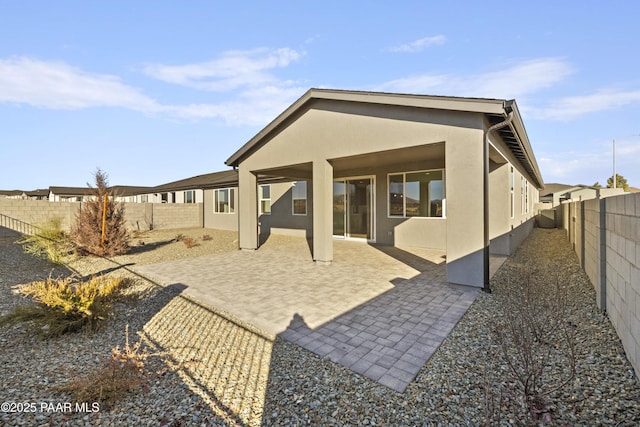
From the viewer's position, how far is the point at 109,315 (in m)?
4.23

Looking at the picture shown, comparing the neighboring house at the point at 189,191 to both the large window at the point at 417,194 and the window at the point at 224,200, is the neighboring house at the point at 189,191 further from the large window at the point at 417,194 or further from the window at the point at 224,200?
the large window at the point at 417,194

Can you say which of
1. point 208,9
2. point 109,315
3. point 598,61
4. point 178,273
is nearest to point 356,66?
point 208,9

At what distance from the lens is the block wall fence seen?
109 inches

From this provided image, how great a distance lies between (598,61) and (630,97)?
10.4 m

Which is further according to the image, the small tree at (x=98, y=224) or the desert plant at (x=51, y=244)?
the small tree at (x=98, y=224)

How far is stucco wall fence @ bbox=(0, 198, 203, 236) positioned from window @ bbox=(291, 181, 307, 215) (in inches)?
355

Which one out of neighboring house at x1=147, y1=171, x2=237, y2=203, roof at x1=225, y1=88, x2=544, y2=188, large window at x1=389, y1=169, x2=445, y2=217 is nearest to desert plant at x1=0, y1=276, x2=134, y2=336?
roof at x1=225, y1=88, x2=544, y2=188

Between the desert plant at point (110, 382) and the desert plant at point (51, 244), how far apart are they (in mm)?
7300

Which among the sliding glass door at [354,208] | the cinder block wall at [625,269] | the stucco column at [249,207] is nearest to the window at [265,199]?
the sliding glass door at [354,208]

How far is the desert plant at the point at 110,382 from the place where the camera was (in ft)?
7.86

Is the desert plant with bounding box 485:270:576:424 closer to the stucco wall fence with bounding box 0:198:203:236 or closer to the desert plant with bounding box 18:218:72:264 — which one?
the desert plant with bounding box 18:218:72:264

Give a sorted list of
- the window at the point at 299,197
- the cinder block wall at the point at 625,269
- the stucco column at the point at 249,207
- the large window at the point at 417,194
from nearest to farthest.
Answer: the cinder block wall at the point at 625,269 < the large window at the point at 417,194 < the stucco column at the point at 249,207 < the window at the point at 299,197

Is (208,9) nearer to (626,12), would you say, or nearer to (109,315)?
(109,315)

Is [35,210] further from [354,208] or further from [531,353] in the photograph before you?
[531,353]
